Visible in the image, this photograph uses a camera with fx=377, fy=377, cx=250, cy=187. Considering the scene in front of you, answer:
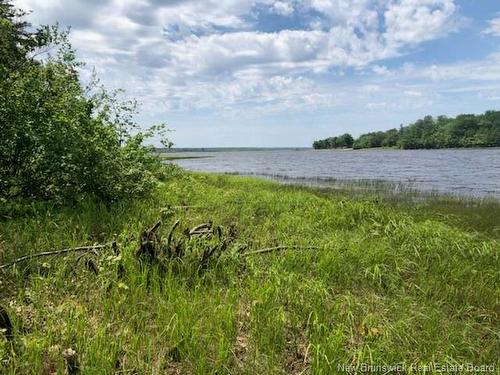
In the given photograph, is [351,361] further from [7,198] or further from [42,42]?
[42,42]

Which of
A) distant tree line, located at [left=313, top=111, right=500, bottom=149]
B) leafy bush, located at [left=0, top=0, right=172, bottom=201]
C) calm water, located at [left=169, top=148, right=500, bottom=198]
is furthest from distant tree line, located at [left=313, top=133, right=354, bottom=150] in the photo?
leafy bush, located at [left=0, top=0, right=172, bottom=201]

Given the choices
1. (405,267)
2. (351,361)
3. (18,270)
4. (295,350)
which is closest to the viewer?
(351,361)

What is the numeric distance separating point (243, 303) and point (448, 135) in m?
137

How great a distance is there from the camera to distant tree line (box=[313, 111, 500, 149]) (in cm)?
11775

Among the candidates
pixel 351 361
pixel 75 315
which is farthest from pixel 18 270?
pixel 351 361

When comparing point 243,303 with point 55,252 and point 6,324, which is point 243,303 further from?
point 55,252

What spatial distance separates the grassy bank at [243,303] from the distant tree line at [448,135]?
128m

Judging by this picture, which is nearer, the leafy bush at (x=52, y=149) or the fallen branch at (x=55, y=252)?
the fallen branch at (x=55, y=252)

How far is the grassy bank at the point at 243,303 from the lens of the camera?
133 inches

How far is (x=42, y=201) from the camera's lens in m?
7.89

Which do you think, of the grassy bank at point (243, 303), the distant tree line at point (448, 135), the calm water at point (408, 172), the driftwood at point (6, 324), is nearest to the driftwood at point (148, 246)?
the grassy bank at point (243, 303)

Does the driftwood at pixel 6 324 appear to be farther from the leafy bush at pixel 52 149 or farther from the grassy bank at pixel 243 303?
the leafy bush at pixel 52 149

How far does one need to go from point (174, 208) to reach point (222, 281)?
437 cm

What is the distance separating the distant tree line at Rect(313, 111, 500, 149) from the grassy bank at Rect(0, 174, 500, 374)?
420 ft
